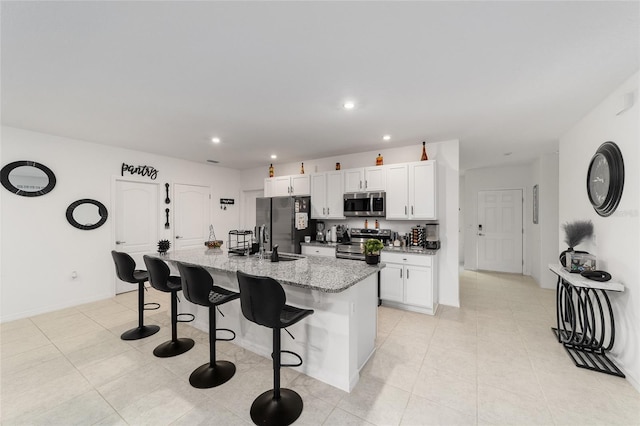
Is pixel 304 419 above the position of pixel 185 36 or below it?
below

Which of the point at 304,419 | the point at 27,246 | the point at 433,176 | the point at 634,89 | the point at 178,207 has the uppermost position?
the point at 634,89

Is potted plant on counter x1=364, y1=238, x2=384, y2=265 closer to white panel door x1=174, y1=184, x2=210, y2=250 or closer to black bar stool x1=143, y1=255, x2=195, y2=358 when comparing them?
black bar stool x1=143, y1=255, x2=195, y2=358

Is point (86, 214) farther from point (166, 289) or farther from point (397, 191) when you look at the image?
point (397, 191)

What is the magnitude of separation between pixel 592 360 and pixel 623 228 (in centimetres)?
128

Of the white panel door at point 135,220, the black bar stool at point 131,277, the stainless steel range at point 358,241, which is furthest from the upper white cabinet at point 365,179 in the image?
the white panel door at point 135,220

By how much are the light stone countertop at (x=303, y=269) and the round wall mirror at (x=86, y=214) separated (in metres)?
2.29

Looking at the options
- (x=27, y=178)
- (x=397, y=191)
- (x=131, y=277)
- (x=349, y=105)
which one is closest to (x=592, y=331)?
(x=397, y=191)

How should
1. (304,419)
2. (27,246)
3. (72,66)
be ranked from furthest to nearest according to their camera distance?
(27,246) < (72,66) < (304,419)

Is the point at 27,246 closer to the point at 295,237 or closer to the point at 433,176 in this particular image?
the point at 295,237

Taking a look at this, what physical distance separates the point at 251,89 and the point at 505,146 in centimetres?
418

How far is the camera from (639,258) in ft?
6.75

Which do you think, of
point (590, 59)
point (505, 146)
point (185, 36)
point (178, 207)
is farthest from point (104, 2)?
point (505, 146)

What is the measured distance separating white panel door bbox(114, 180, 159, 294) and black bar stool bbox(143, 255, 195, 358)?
2582 millimetres

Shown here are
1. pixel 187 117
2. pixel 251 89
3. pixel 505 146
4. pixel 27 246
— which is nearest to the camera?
pixel 251 89
